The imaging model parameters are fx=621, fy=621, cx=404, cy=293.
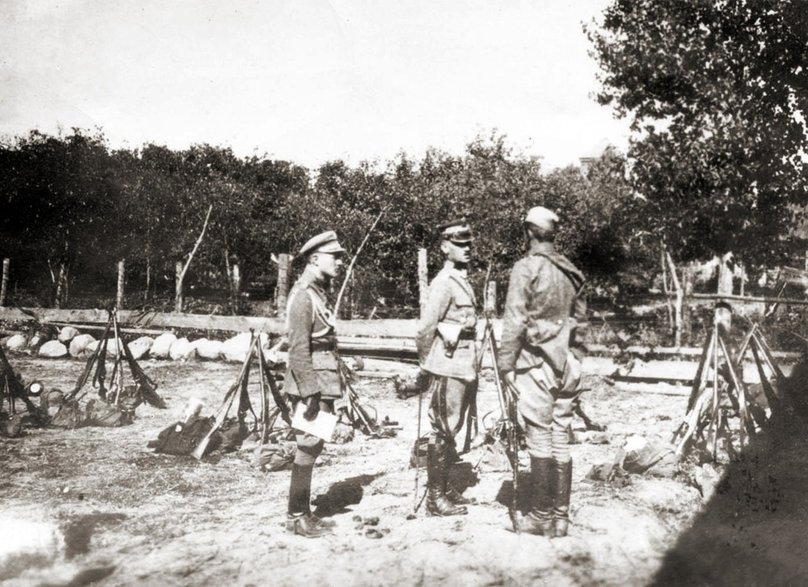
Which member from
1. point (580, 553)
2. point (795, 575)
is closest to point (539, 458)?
point (580, 553)

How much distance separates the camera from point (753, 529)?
4320 mm

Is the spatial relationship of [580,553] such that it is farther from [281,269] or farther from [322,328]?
[281,269]

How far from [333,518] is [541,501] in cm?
153

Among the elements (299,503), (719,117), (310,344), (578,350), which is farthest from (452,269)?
(719,117)

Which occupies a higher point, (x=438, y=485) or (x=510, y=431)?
(x=510, y=431)

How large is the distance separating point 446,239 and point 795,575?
10.1 ft

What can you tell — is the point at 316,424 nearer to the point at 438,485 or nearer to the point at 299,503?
the point at 299,503

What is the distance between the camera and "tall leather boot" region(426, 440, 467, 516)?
4.58m

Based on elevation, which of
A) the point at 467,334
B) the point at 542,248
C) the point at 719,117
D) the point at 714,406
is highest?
the point at 719,117

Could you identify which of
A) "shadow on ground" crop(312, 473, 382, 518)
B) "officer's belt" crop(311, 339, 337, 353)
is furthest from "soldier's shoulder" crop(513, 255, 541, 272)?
"shadow on ground" crop(312, 473, 382, 518)

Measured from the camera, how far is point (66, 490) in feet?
17.0

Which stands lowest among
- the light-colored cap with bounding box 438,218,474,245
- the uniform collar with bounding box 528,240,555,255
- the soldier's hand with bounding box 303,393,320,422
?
the soldier's hand with bounding box 303,393,320,422

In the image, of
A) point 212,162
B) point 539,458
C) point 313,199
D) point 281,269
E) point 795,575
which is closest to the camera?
point 795,575

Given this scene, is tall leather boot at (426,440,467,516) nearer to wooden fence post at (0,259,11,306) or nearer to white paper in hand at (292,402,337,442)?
white paper in hand at (292,402,337,442)
